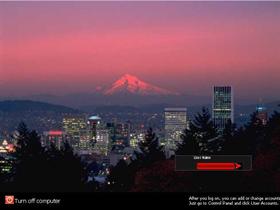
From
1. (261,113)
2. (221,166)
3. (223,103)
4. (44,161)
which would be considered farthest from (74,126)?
(44,161)

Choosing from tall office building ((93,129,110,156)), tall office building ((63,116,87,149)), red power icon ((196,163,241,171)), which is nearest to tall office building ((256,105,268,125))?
red power icon ((196,163,241,171))

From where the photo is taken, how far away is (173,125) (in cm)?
675

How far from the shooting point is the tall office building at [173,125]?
21.9ft

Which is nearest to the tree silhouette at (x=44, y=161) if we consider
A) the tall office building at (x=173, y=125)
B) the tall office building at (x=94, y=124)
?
the tall office building at (x=94, y=124)

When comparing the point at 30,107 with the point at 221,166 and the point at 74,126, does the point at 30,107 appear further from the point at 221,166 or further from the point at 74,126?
the point at 221,166

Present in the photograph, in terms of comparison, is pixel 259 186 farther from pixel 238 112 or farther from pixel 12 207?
pixel 12 207

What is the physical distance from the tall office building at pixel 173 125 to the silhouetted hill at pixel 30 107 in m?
1.15

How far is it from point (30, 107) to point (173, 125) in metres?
1.77

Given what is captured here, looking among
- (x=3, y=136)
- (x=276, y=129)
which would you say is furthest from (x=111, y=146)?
(x=276, y=129)

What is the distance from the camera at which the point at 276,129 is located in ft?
32.8

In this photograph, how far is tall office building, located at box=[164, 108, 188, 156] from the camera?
669 centimetres

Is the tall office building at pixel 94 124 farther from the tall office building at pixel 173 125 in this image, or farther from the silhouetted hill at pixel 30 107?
the tall office building at pixel 173 125

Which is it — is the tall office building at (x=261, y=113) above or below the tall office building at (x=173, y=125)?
above

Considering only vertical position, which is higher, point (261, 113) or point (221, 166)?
point (261, 113)
